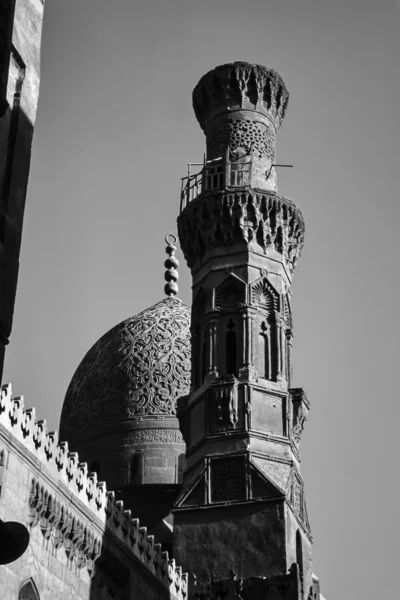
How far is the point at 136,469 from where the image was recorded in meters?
23.8

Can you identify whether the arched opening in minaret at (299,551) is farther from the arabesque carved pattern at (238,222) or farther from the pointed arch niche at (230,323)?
the arabesque carved pattern at (238,222)

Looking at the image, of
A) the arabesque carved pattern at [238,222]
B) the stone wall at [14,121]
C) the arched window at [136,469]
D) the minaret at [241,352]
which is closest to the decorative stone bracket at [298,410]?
the minaret at [241,352]

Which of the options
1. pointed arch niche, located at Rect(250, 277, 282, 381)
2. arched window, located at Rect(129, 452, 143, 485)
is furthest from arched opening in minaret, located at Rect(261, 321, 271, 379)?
arched window, located at Rect(129, 452, 143, 485)

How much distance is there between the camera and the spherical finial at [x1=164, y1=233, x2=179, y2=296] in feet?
93.7

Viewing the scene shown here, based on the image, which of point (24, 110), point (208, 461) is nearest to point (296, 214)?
point (208, 461)

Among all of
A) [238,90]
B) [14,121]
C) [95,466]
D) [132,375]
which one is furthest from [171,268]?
[14,121]

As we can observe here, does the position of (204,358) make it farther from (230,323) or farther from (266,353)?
(266,353)

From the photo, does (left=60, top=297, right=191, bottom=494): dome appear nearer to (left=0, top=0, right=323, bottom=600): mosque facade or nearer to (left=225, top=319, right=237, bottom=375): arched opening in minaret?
(left=0, top=0, right=323, bottom=600): mosque facade

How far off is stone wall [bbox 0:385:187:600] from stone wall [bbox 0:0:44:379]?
895cm

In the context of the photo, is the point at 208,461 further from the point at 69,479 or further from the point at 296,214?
the point at 296,214

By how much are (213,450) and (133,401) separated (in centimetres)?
658

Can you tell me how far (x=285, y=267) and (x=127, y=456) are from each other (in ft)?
19.5

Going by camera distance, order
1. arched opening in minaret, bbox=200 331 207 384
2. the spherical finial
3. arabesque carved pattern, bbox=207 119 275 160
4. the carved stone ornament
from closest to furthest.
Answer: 1. arched opening in minaret, bbox=200 331 207 384
2. arabesque carved pattern, bbox=207 119 275 160
3. the carved stone ornament
4. the spherical finial

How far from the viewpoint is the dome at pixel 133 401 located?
2388cm
